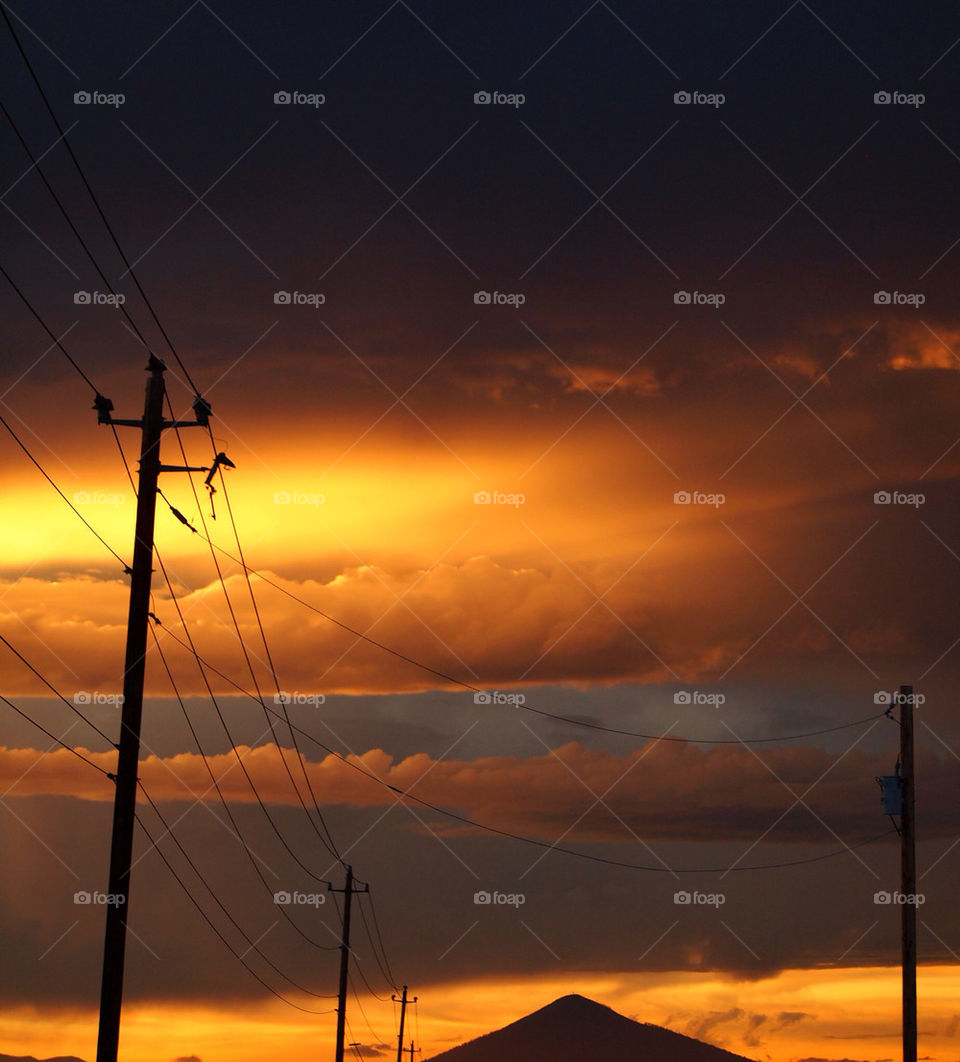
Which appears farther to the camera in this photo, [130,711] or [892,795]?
[892,795]

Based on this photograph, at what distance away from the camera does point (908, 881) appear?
3347 centimetres

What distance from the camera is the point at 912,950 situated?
32.8m

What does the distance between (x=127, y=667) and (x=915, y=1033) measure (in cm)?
1870

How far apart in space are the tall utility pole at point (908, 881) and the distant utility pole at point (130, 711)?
57.2 feet

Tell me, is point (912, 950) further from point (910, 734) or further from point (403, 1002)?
point (403, 1002)

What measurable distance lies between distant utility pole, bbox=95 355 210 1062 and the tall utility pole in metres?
17.4

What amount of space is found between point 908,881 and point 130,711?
1832 cm

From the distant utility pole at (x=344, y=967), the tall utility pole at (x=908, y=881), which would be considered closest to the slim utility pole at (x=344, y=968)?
the distant utility pole at (x=344, y=967)

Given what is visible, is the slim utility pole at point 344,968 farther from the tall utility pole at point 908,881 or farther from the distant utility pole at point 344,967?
the tall utility pole at point 908,881

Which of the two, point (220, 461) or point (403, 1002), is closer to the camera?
point (220, 461)

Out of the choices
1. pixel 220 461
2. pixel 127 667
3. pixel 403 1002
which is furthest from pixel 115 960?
pixel 403 1002

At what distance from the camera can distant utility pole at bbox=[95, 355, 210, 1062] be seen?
70.7 feet

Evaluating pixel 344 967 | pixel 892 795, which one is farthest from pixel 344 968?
pixel 892 795

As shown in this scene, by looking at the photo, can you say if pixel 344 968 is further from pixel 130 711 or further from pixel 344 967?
pixel 130 711
